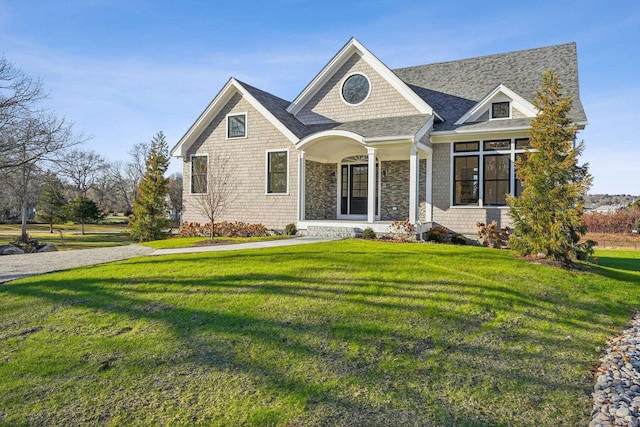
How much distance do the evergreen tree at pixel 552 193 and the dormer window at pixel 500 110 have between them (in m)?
4.57

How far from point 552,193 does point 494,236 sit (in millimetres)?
4376

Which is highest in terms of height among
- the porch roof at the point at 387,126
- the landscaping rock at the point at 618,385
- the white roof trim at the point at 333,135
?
the porch roof at the point at 387,126

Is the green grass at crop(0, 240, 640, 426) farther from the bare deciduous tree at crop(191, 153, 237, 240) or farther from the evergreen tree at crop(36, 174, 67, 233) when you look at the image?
the evergreen tree at crop(36, 174, 67, 233)

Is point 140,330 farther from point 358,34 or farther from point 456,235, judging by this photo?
point 358,34

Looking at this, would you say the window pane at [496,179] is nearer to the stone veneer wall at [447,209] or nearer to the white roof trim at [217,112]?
the stone veneer wall at [447,209]

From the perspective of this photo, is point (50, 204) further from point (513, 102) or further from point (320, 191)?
point (513, 102)

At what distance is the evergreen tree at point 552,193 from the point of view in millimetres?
8578

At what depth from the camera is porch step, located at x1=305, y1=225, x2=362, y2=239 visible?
1361cm

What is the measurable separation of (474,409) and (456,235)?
10765 mm

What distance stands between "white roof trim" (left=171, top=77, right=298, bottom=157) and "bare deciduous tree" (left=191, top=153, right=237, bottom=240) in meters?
0.96

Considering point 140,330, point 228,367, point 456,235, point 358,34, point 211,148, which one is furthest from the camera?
point 211,148

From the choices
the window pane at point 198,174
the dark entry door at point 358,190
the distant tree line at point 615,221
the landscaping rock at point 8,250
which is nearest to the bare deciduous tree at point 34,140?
the landscaping rock at point 8,250

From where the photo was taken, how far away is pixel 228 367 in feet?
14.8

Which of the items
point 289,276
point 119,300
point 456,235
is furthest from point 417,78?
point 119,300
